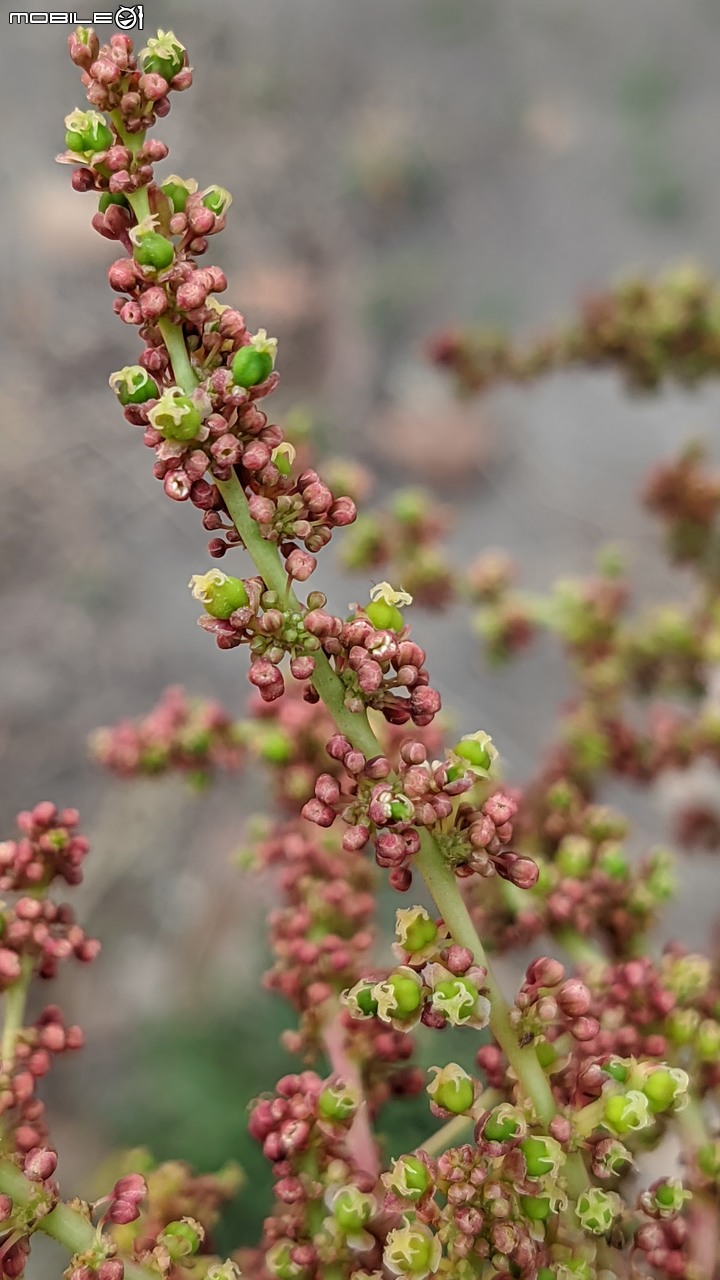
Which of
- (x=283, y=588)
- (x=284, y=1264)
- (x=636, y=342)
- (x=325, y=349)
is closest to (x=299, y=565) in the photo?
(x=283, y=588)

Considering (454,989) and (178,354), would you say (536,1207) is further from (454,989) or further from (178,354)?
(178,354)

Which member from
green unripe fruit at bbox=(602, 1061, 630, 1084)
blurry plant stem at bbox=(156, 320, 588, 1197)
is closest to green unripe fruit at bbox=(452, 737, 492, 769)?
blurry plant stem at bbox=(156, 320, 588, 1197)

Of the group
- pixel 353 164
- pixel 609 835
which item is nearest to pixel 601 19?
pixel 353 164

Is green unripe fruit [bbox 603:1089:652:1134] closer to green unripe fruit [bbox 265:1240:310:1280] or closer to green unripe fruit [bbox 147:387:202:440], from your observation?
green unripe fruit [bbox 265:1240:310:1280]

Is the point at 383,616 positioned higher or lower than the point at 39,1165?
higher

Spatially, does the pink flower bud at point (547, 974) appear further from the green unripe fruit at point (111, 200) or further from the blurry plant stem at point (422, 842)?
the green unripe fruit at point (111, 200)

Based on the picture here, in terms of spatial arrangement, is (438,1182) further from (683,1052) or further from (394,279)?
(394,279)
